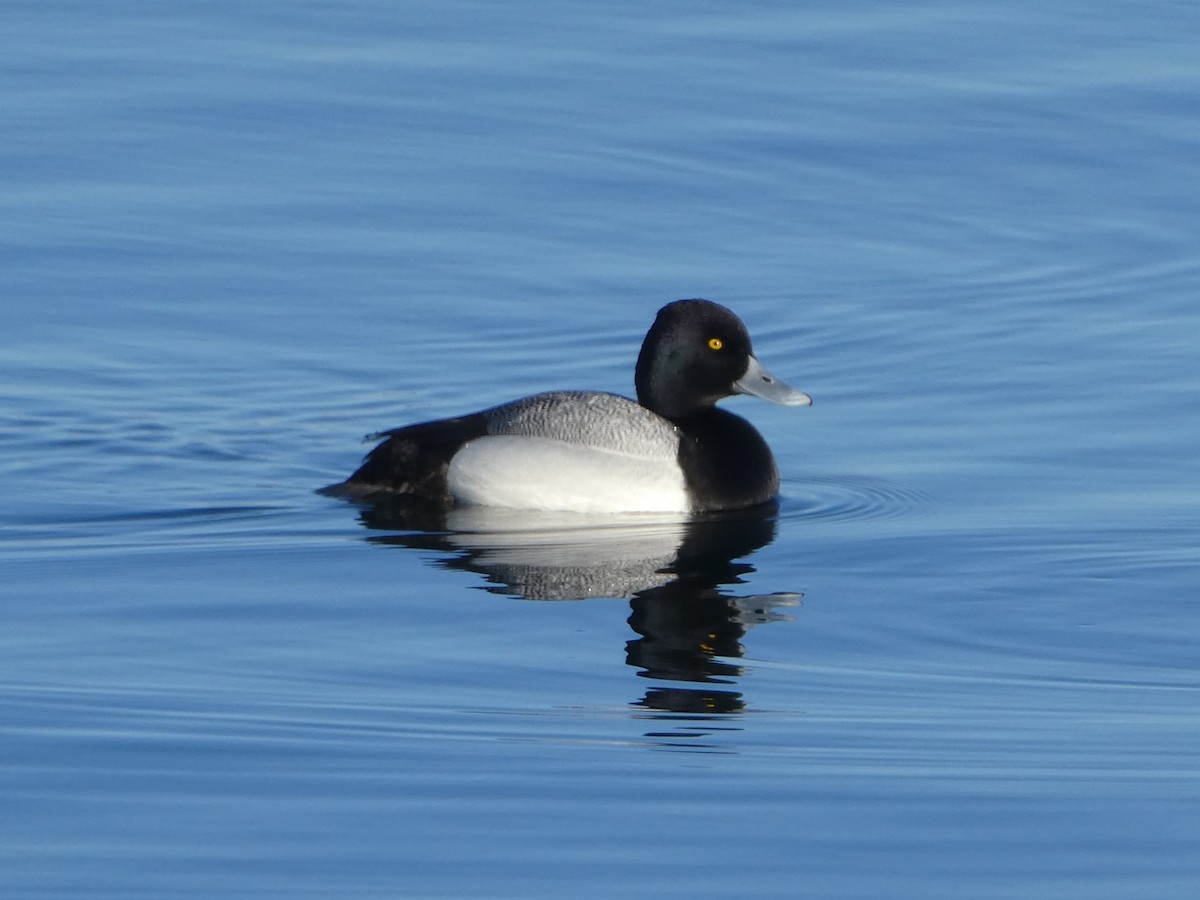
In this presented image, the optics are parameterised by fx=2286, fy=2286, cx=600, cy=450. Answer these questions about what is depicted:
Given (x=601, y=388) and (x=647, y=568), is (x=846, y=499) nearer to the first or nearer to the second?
(x=647, y=568)

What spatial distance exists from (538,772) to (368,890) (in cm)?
102

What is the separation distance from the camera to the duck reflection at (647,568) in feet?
25.9

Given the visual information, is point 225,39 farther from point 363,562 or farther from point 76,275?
point 363,562

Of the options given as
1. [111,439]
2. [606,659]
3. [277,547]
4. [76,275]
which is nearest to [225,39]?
[76,275]

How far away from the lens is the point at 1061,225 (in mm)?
15883

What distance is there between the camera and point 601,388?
12602 mm

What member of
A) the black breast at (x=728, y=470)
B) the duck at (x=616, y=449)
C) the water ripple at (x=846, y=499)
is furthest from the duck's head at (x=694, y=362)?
the water ripple at (x=846, y=499)

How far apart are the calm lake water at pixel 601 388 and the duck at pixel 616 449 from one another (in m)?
0.25

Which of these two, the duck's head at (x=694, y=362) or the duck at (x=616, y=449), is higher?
the duck's head at (x=694, y=362)

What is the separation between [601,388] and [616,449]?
6.71 feet

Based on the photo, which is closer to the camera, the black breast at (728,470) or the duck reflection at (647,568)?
the duck reflection at (647,568)

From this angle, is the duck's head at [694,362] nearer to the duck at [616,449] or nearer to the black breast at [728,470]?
the duck at [616,449]

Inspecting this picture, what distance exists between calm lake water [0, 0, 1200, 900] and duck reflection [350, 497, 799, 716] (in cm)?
4

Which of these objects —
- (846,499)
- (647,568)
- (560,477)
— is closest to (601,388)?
(560,477)
